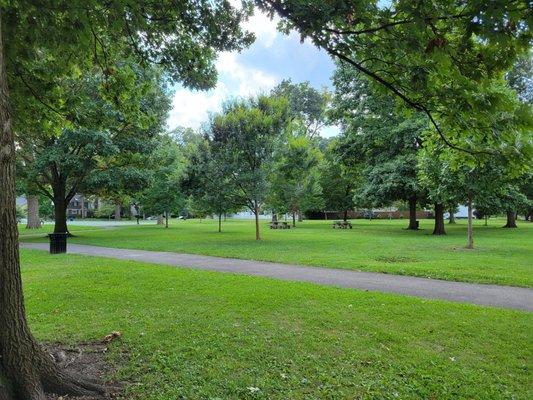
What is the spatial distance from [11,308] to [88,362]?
4.33 ft

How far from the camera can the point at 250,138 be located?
1916 cm

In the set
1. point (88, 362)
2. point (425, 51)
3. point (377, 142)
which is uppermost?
point (377, 142)

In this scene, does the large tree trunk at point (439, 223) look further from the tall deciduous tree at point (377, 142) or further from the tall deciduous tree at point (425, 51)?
the tall deciduous tree at point (425, 51)

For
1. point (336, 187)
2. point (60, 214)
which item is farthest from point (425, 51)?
point (336, 187)

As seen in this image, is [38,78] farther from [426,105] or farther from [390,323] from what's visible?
[390,323]

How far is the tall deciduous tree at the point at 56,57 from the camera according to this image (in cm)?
329

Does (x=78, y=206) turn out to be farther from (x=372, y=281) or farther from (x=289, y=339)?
(x=289, y=339)

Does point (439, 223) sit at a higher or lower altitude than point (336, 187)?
lower

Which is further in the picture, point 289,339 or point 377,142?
point 377,142

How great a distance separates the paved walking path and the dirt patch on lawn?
5.13 metres

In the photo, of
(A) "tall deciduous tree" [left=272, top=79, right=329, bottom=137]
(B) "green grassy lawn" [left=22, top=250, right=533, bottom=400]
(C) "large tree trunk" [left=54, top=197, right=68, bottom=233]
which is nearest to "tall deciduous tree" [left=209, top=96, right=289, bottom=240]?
(C) "large tree trunk" [left=54, top=197, right=68, bottom=233]

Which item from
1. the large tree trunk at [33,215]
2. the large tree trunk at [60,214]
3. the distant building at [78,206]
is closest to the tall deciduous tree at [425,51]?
the large tree trunk at [60,214]

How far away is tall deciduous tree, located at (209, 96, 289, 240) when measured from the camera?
62.6 ft

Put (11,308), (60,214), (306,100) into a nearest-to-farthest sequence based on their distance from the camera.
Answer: (11,308) → (60,214) → (306,100)
